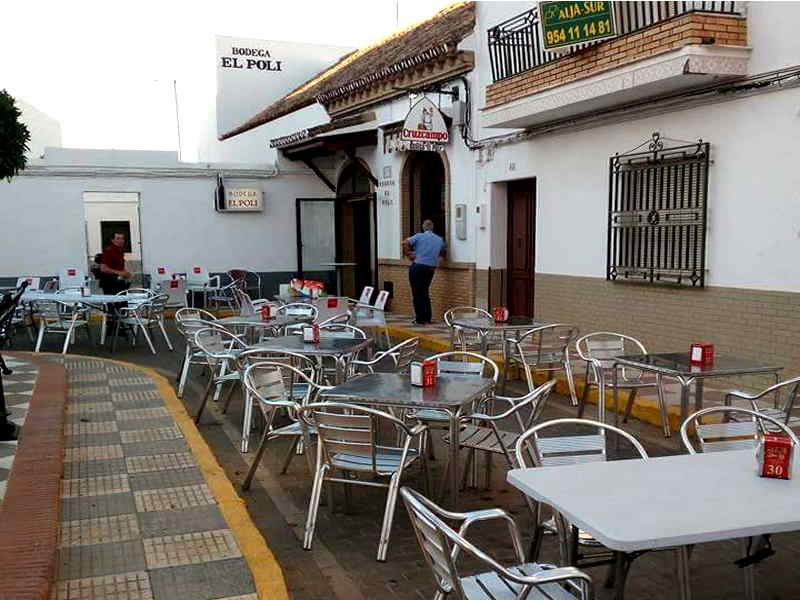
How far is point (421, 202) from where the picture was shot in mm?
13523

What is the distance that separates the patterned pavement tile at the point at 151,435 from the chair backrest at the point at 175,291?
22.3 ft

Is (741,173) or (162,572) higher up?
(741,173)

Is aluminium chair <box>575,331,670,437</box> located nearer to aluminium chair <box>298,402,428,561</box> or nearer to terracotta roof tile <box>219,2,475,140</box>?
aluminium chair <box>298,402,428,561</box>

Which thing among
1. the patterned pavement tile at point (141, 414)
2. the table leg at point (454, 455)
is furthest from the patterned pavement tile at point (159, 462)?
the table leg at point (454, 455)

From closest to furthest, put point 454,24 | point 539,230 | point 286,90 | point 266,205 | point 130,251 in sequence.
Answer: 1. point 539,230
2. point 454,24
3. point 266,205
4. point 286,90
5. point 130,251

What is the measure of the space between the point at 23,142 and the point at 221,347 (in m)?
2.44

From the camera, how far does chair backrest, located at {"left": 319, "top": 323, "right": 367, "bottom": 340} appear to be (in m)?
7.02

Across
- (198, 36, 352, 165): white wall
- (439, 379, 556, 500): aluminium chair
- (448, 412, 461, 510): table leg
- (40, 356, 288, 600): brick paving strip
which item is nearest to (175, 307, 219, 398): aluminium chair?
(40, 356, 288, 600): brick paving strip

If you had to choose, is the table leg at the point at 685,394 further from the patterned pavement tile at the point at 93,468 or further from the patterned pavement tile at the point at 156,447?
the patterned pavement tile at the point at 93,468

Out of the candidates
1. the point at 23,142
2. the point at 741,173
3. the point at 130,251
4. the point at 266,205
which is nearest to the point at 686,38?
the point at 741,173

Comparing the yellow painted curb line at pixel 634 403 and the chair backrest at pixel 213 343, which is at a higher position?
the chair backrest at pixel 213 343

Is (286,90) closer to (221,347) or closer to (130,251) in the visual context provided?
(130,251)

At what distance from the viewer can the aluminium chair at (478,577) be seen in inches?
79.7

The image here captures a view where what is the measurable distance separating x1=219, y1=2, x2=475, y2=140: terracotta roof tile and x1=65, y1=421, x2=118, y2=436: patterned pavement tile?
26.3ft
